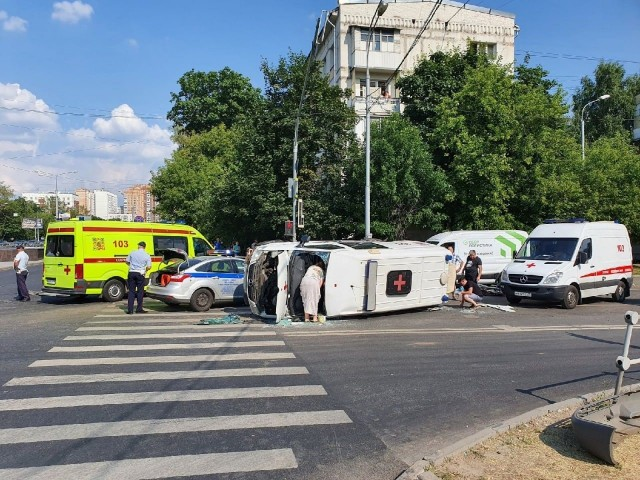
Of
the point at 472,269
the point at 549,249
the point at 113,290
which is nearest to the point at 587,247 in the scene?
the point at 549,249

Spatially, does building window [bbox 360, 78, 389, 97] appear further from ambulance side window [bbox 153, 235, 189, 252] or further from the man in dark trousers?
the man in dark trousers

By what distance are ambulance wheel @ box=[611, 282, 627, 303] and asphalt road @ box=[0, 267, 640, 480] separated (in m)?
5.79

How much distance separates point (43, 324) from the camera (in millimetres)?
11875

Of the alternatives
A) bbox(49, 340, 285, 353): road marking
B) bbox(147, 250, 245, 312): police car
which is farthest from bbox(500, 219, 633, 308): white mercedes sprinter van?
bbox(49, 340, 285, 353): road marking

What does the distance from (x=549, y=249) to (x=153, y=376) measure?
511 inches

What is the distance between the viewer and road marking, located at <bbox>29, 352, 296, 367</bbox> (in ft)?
26.1

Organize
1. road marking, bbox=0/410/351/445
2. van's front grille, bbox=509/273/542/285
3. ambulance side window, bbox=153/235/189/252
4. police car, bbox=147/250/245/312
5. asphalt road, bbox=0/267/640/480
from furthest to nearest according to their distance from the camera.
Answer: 1. ambulance side window, bbox=153/235/189/252
2. van's front grille, bbox=509/273/542/285
3. police car, bbox=147/250/245/312
4. road marking, bbox=0/410/351/445
5. asphalt road, bbox=0/267/640/480

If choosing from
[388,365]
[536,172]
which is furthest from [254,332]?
[536,172]

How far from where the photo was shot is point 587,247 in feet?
51.3

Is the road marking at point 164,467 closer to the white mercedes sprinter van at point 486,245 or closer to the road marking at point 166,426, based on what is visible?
the road marking at point 166,426

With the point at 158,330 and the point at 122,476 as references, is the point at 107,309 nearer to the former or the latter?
the point at 158,330

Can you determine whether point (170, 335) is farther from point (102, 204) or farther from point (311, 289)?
point (102, 204)

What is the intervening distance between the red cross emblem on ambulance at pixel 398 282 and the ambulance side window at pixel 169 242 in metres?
8.34

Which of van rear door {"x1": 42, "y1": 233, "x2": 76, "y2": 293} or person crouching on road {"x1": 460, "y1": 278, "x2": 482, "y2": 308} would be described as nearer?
person crouching on road {"x1": 460, "y1": 278, "x2": 482, "y2": 308}
